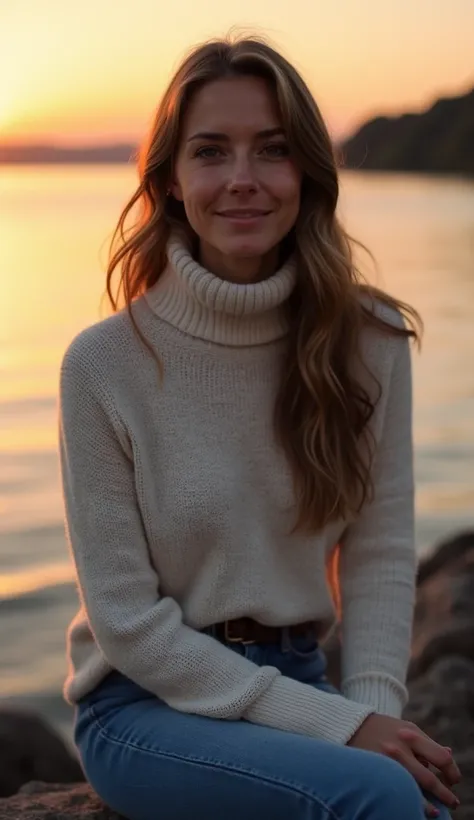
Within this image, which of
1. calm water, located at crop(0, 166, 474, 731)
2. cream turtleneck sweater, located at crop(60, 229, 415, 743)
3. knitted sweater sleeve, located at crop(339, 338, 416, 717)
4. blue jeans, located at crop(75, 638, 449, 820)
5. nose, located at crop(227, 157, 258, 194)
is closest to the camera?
blue jeans, located at crop(75, 638, 449, 820)

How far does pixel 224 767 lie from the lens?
2.62 meters

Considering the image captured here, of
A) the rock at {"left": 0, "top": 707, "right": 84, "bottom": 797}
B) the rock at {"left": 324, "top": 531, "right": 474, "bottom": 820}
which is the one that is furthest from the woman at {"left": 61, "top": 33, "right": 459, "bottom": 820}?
the rock at {"left": 0, "top": 707, "right": 84, "bottom": 797}

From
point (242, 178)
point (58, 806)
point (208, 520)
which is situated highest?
point (242, 178)

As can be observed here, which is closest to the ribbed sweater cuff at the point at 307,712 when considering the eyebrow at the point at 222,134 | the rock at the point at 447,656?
the rock at the point at 447,656

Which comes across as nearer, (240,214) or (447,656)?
(240,214)

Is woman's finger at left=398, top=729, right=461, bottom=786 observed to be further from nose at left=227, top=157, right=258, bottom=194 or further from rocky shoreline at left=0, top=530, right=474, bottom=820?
nose at left=227, top=157, right=258, bottom=194

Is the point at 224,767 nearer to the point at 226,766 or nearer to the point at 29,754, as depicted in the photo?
the point at 226,766

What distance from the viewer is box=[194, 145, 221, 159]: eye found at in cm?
300

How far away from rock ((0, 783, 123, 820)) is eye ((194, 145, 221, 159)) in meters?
1.48

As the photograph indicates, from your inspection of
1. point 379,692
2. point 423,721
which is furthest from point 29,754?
point 379,692

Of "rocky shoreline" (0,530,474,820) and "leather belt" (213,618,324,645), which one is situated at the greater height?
"leather belt" (213,618,324,645)

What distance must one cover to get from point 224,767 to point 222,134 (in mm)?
1376

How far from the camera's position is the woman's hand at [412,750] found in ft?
8.73

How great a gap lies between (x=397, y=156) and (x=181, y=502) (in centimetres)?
4890
